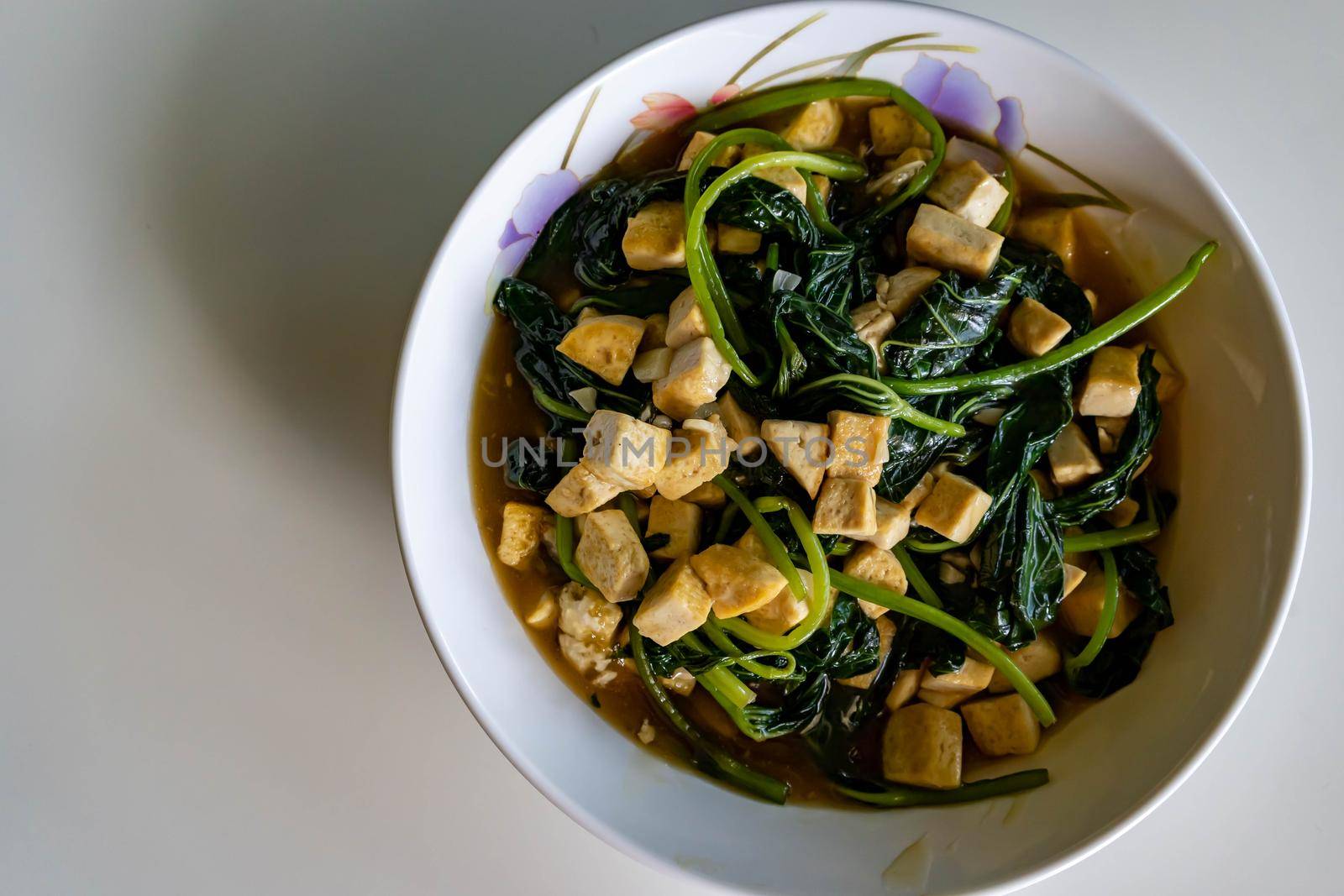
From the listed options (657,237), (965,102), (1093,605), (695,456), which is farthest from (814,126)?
(1093,605)

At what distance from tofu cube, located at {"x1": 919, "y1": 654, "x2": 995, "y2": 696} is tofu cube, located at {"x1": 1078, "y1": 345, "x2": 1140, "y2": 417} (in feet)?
2.06

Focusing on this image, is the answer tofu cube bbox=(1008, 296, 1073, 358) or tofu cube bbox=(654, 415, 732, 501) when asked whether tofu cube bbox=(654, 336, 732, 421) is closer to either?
tofu cube bbox=(654, 415, 732, 501)

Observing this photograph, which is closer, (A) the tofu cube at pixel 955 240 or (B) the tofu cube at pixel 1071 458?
(A) the tofu cube at pixel 955 240

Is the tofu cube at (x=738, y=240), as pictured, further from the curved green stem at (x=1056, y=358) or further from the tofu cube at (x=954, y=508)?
the tofu cube at (x=954, y=508)

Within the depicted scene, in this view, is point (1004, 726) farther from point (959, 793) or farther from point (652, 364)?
point (652, 364)

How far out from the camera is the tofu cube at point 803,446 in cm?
172

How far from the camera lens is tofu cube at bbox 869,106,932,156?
192 centimetres

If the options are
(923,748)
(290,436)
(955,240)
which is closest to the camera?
(955,240)

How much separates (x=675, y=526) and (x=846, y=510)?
1.27ft

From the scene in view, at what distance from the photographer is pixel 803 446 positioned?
1.73m

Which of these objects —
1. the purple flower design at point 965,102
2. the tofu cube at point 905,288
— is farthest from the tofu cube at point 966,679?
the purple flower design at point 965,102

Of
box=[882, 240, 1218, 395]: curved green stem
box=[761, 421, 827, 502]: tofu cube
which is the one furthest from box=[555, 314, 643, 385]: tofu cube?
box=[882, 240, 1218, 395]: curved green stem

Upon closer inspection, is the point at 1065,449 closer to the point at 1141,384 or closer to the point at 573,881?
the point at 1141,384

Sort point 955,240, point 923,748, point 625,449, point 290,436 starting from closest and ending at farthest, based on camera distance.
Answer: point 625,449
point 955,240
point 923,748
point 290,436
